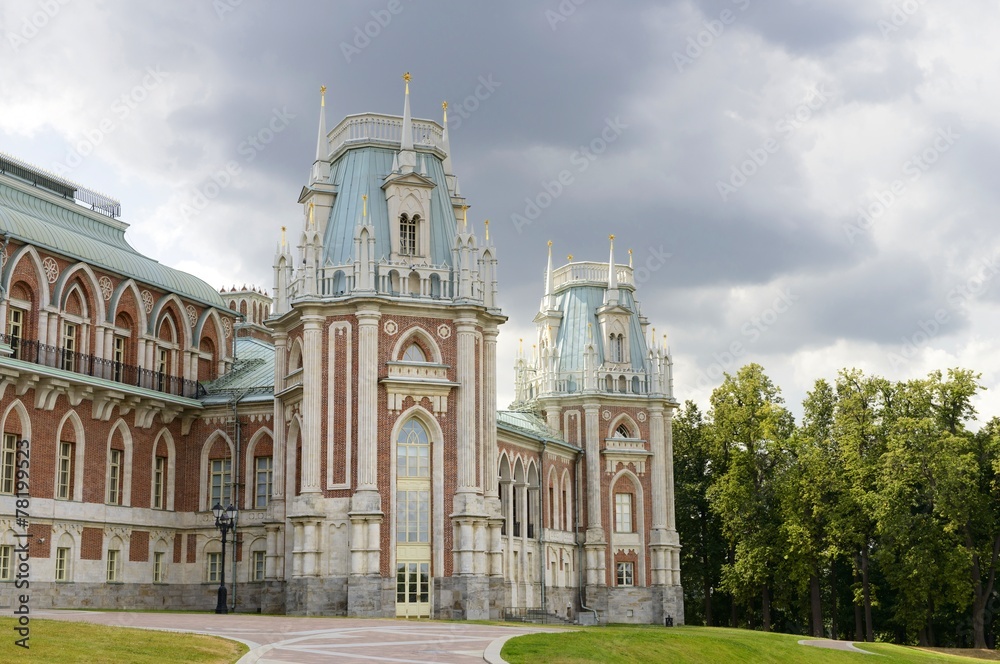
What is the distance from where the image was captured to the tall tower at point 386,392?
45344 mm

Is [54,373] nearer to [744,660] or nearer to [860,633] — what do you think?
[744,660]

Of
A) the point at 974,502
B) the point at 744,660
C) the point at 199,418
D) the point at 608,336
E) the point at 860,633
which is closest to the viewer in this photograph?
the point at 744,660

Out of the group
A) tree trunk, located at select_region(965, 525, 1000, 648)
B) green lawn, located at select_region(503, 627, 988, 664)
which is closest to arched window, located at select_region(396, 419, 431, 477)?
green lawn, located at select_region(503, 627, 988, 664)

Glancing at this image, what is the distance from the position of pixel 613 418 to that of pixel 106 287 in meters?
29.9

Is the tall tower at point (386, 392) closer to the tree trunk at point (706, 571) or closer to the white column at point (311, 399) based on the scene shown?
the white column at point (311, 399)

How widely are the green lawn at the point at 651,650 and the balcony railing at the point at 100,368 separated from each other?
25.0 m

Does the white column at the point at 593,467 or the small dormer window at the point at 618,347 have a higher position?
the small dormer window at the point at 618,347

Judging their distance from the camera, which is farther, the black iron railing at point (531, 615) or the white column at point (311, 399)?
the black iron railing at point (531, 615)

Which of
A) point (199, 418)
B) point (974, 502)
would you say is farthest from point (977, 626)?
point (199, 418)

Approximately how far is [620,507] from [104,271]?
104 feet

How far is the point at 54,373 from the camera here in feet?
148

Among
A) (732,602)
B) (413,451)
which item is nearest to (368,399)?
(413,451)

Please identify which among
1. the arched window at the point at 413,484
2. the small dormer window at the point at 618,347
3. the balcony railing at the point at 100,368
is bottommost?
the arched window at the point at 413,484

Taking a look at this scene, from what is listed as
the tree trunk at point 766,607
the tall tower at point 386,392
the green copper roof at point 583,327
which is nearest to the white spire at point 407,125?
the tall tower at point 386,392
